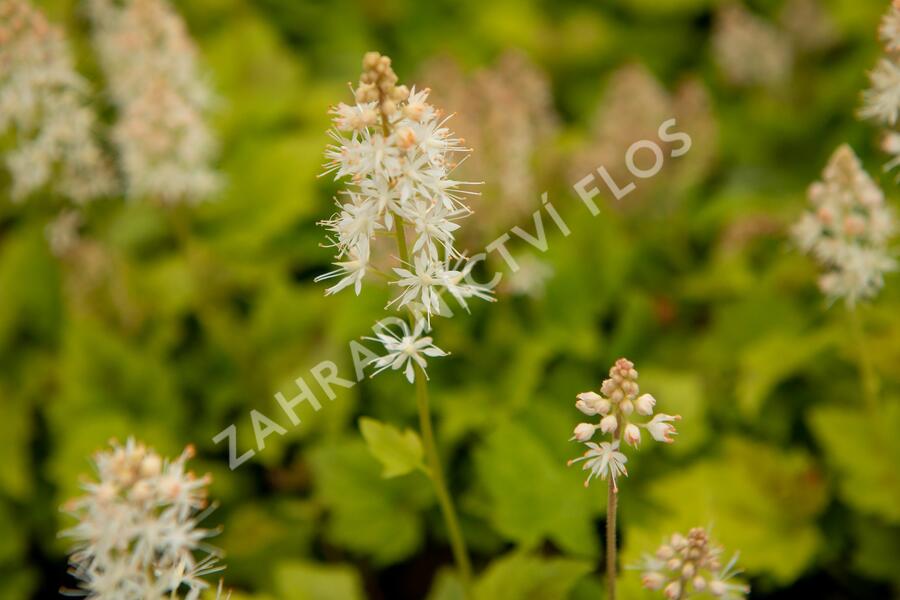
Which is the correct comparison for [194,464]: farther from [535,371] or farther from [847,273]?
[847,273]

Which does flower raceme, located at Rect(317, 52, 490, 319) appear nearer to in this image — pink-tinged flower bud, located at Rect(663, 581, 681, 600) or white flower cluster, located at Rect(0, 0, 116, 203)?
pink-tinged flower bud, located at Rect(663, 581, 681, 600)

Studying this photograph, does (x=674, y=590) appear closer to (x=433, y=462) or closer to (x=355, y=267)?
(x=433, y=462)

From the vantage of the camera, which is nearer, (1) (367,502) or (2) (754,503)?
(2) (754,503)

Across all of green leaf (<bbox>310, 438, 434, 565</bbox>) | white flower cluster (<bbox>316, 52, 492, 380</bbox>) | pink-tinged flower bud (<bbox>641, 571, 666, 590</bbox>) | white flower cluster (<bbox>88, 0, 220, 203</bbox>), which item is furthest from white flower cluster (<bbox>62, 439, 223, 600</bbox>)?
white flower cluster (<bbox>88, 0, 220, 203</bbox>)

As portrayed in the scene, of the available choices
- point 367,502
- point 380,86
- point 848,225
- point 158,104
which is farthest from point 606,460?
point 158,104

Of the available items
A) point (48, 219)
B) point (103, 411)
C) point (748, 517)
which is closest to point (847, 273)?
point (748, 517)

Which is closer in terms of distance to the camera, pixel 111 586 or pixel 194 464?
pixel 111 586
